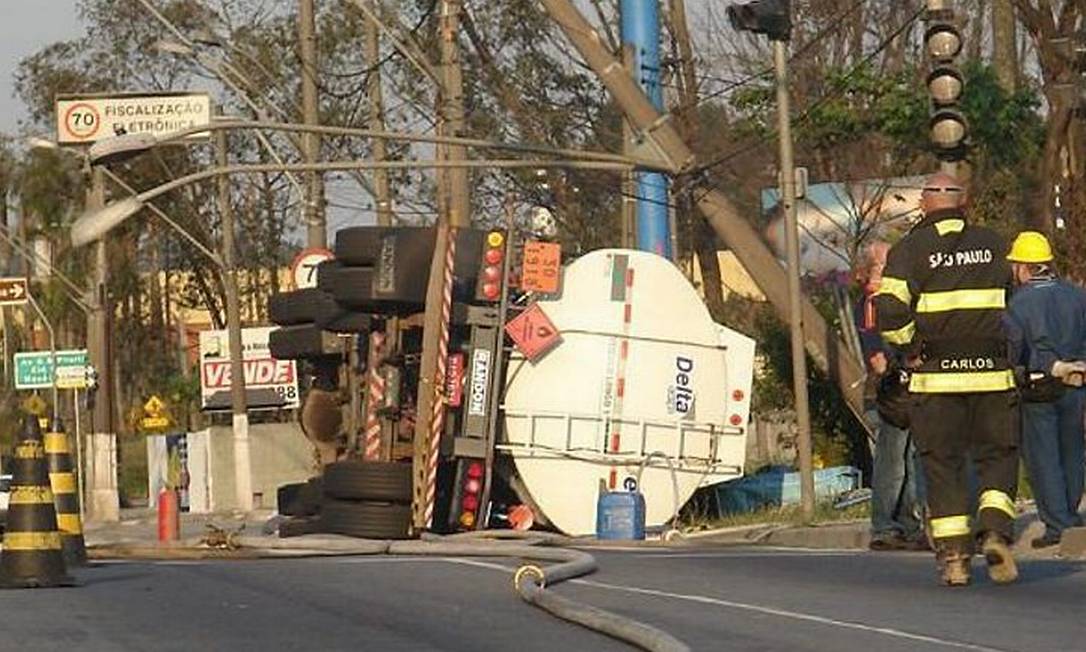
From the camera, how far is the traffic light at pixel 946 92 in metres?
20.7

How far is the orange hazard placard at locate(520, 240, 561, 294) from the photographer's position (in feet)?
77.4

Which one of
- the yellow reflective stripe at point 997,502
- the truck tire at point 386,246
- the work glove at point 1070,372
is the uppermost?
the truck tire at point 386,246

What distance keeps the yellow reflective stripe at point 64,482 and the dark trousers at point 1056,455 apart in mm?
5894

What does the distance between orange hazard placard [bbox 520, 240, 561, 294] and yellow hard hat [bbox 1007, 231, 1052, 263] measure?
8.25 meters

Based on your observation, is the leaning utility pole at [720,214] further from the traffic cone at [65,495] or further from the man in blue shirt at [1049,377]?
the traffic cone at [65,495]

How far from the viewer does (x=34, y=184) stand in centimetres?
7169

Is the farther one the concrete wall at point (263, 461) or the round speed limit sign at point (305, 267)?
the concrete wall at point (263, 461)

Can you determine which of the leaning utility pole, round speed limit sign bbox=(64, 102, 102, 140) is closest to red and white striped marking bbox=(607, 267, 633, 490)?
the leaning utility pole

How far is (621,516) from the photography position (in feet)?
74.8

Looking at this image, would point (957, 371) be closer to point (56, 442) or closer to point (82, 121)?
point (56, 442)

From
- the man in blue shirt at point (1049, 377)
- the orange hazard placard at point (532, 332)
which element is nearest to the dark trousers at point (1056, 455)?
the man in blue shirt at point (1049, 377)

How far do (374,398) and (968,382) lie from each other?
1144 cm

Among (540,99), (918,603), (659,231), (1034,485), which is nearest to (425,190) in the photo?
(540,99)

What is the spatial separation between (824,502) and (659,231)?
8790 millimetres
